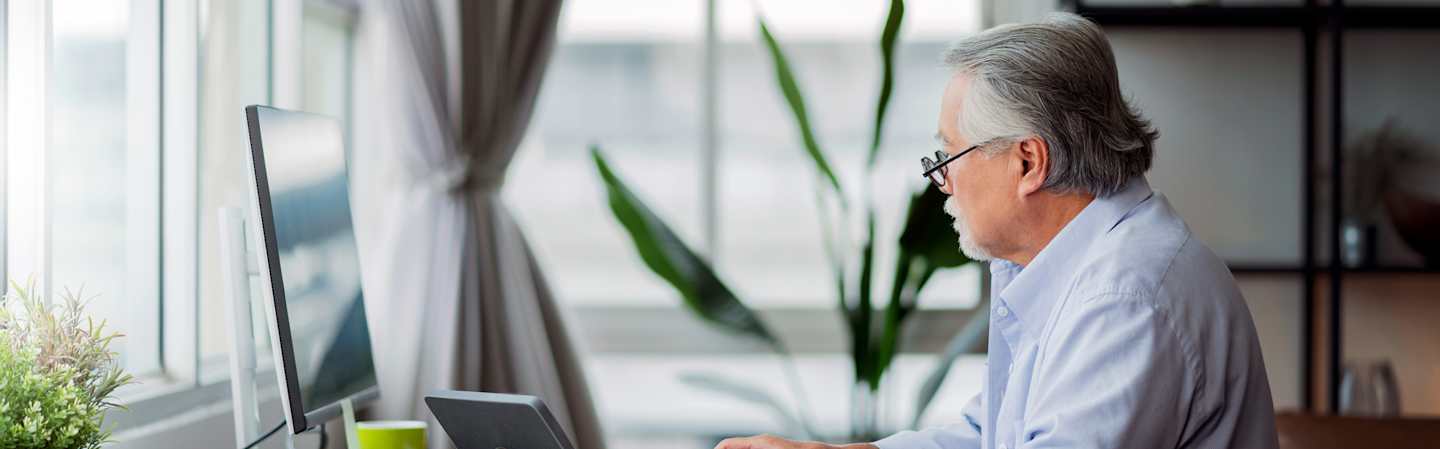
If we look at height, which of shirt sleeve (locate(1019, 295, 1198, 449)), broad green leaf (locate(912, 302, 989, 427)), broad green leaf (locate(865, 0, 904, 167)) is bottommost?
broad green leaf (locate(912, 302, 989, 427))

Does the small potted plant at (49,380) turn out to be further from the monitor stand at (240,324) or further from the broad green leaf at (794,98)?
the broad green leaf at (794,98)

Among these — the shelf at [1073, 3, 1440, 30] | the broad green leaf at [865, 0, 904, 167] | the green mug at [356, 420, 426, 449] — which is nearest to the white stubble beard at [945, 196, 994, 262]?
the green mug at [356, 420, 426, 449]

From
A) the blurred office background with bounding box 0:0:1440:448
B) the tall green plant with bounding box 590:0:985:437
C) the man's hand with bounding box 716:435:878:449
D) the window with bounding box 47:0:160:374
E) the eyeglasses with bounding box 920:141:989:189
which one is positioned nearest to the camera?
the eyeglasses with bounding box 920:141:989:189

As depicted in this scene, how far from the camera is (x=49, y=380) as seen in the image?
132 centimetres

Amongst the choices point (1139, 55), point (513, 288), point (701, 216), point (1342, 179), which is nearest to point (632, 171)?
point (701, 216)

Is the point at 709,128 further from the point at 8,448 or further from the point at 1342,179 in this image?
the point at 8,448

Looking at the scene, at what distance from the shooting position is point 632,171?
3.35 meters

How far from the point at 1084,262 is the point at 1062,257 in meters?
0.09

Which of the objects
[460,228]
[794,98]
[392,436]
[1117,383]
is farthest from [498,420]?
[794,98]

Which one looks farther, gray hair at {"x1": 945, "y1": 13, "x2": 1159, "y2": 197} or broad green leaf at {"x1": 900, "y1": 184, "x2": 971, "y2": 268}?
broad green leaf at {"x1": 900, "y1": 184, "x2": 971, "y2": 268}

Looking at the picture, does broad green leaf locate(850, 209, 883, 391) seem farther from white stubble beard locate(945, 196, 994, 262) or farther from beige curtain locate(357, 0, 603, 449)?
white stubble beard locate(945, 196, 994, 262)

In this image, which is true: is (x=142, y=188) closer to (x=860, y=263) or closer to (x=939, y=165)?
(x=939, y=165)

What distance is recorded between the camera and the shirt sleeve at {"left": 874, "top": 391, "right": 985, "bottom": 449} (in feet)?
6.09

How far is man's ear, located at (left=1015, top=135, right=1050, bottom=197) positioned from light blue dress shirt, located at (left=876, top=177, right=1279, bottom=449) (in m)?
0.06
